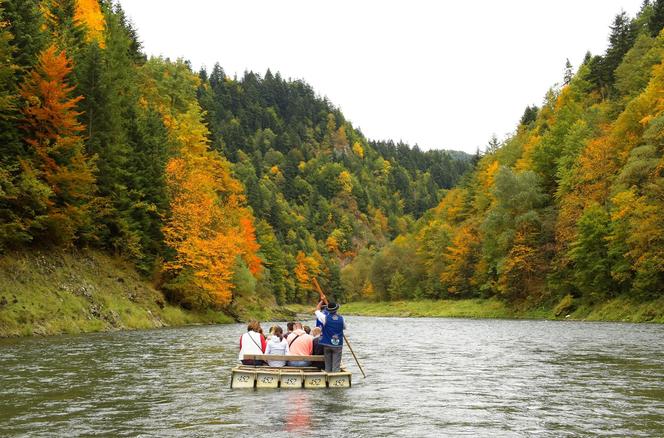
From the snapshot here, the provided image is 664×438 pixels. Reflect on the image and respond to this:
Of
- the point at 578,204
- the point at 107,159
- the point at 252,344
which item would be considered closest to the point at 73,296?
the point at 107,159

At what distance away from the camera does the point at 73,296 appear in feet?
152

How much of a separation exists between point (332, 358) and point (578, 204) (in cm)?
6343

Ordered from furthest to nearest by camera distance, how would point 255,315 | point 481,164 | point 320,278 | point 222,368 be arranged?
point 320,278 → point 481,164 → point 255,315 → point 222,368

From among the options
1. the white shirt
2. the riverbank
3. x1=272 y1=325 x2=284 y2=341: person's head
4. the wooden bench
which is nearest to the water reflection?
the wooden bench

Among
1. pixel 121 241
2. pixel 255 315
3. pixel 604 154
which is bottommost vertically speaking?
pixel 255 315

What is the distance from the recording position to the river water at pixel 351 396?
593 inches

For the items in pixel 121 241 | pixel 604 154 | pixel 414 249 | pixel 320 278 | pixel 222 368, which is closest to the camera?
pixel 222 368

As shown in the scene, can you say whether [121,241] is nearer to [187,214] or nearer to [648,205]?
[187,214]

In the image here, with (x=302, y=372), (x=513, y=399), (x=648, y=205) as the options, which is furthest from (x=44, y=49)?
(x=648, y=205)

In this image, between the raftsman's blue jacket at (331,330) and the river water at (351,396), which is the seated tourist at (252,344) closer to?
the river water at (351,396)

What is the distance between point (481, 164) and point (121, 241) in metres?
Answer: 92.6

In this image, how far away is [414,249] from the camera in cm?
15012

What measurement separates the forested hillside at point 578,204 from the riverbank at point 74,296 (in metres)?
43.5

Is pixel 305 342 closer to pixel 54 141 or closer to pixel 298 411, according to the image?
pixel 298 411
